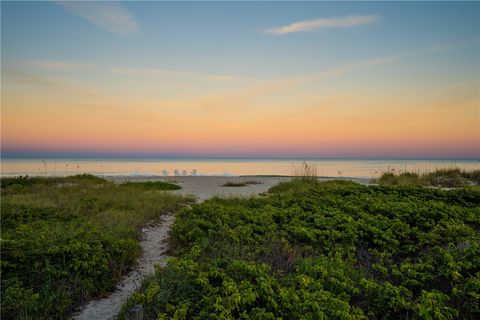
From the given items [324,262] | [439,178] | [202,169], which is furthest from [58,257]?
[202,169]

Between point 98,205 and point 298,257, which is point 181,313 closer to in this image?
point 298,257

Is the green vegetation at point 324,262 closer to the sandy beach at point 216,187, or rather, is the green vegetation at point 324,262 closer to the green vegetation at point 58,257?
the green vegetation at point 58,257

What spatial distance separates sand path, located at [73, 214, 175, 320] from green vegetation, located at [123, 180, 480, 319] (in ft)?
1.68

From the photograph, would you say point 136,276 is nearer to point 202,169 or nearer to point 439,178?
point 439,178

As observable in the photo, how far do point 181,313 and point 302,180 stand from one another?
14155 millimetres

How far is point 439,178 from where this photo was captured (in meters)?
19.8

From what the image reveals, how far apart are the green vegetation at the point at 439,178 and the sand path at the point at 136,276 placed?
1302 cm

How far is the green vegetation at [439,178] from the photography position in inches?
714

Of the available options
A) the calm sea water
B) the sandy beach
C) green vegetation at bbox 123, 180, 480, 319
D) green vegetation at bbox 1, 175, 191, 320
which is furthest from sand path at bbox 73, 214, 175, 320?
the calm sea water

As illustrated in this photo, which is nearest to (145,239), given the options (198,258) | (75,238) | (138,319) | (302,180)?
(75,238)

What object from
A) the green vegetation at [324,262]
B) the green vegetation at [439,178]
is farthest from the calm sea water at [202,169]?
the green vegetation at [324,262]

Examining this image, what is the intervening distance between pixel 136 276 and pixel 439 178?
756 inches

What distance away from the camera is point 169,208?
39.1 ft

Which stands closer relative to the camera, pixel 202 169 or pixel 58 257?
pixel 58 257
